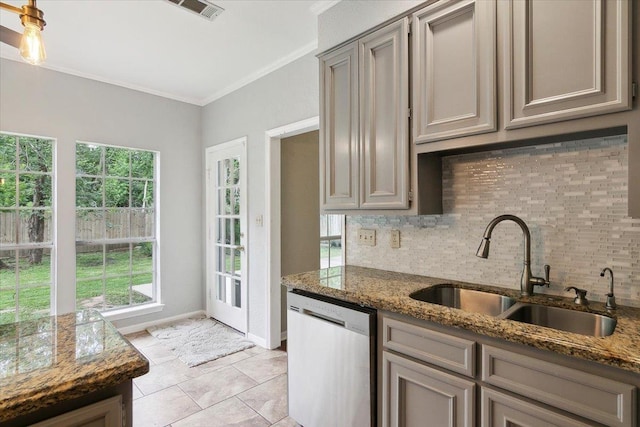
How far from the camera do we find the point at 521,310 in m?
1.55

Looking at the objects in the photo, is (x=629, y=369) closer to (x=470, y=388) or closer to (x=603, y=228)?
(x=470, y=388)

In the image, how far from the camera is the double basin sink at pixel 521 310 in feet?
4.57

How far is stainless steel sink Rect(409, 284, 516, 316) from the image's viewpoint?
1.71 meters

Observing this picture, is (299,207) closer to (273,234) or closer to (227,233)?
(273,234)

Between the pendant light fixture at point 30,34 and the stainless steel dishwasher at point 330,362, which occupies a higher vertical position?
the pendant light fixture at point 30,34

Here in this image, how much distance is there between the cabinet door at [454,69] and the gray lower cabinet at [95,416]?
1.66 meters

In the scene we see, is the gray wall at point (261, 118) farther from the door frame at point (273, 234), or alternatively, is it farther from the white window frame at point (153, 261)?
the white window frame at point (153, 261)

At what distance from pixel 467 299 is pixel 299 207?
7.26ft

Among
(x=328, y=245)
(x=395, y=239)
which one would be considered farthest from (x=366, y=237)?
(x=328, y=245)

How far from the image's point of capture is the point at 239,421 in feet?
7.18

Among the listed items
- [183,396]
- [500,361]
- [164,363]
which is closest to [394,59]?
[500,361]

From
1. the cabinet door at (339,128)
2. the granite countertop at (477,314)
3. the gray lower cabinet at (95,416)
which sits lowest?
the gray lower cabinet at (95,416)

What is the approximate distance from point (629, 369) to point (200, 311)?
425cm

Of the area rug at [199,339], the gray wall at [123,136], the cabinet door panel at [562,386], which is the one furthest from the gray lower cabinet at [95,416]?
the gray wall at [123,136]
